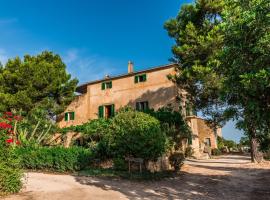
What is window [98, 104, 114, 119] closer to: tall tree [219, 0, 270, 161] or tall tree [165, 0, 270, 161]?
tall tree [165, 0, 270, 161]

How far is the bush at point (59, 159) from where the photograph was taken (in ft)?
48.5

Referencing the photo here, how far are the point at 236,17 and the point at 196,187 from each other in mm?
7420

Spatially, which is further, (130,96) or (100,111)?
(100,111)

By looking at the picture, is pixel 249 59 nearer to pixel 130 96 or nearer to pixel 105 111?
pixel 130 96

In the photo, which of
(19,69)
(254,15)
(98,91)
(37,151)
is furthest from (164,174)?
(19,69)

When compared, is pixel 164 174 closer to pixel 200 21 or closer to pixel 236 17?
pixel 236 17

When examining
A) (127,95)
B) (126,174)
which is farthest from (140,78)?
(126,174)

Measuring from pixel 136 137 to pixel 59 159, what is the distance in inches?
206

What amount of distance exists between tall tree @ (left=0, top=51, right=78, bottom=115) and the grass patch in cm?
1725

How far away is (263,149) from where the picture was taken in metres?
8.71

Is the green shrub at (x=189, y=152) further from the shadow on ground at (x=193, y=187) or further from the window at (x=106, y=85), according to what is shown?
the shadow on ground at (x=193, y=187)

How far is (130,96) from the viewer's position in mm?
28125

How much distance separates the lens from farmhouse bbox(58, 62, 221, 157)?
1021 inches

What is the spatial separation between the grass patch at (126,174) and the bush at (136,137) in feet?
2.79
